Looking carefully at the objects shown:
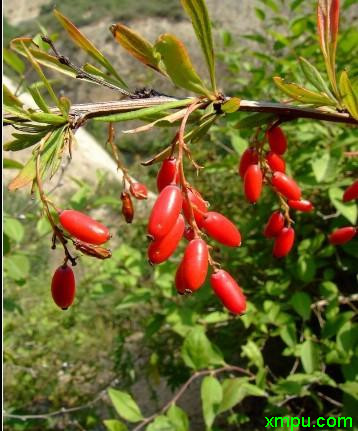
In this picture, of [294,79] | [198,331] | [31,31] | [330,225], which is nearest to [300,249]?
[330,225]

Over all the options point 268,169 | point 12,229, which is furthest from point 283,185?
point 12,229

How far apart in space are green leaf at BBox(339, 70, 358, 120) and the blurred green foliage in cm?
63

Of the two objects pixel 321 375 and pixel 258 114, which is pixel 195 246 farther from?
pixel 321 375

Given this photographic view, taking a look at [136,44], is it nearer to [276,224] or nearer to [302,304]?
[276,224]

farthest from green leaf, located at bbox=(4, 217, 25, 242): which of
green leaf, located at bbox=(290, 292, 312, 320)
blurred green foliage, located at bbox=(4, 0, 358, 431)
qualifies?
green leaf, located at bbox=(290, 292, 312, 320)

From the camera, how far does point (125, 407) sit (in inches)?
62.1

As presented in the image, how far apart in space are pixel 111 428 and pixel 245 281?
1.04 m

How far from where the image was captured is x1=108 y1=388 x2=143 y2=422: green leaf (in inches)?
61.3

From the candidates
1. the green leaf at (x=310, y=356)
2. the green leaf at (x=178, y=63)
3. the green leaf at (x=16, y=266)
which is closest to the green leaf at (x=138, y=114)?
the green leaf at (x=178, y=63)

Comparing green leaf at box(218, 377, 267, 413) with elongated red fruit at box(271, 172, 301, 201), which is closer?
elongated red fruit at box(271, 172, 301, 201)

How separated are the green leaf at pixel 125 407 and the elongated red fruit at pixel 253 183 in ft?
3.37

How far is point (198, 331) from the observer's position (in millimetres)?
1661

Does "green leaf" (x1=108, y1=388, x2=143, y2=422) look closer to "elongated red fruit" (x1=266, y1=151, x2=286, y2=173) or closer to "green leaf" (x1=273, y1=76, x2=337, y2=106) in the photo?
"elongated red fruit" (x1=266, y1=151, x2=286, y2=173)

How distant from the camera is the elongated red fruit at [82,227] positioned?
2.08 feet
